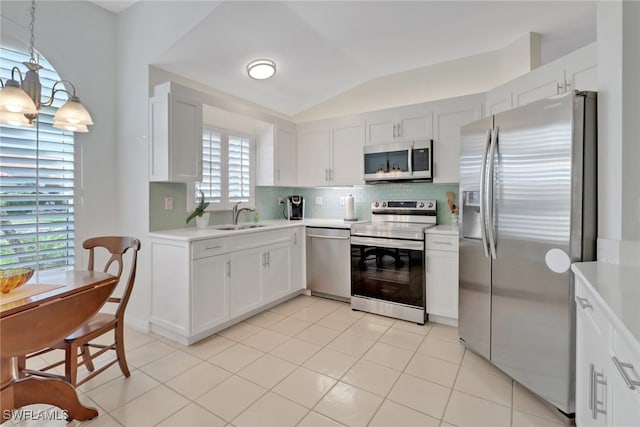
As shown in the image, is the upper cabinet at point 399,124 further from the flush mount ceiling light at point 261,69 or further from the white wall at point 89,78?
the white wall at point 89,78

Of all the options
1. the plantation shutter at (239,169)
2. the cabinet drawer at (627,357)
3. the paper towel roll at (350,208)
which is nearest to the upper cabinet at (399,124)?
the paper towel roll at (350,208)

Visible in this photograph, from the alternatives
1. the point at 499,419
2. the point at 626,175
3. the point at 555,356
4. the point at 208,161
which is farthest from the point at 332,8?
the point at 499,419

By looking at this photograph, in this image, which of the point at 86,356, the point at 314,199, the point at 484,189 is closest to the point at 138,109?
the point at 86,356

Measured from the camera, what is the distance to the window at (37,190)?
7.79 feet

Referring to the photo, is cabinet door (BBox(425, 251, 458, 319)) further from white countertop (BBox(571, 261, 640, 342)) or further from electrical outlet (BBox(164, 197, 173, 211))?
electrical outlet (BBox(164, 197, 173, 211))

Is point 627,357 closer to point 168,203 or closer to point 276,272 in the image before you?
point 276,272

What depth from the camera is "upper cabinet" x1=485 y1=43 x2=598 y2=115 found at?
2.15 m

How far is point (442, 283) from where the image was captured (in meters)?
2.96

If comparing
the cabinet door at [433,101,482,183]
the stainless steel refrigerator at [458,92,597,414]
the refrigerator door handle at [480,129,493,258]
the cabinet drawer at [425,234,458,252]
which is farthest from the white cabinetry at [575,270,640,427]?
the cabinet door at [433,101,482,183]

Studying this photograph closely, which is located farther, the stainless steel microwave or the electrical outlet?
the stainless steel microwave

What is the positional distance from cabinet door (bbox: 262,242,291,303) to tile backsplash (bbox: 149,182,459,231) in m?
0.73

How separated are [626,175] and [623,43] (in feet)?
2.31

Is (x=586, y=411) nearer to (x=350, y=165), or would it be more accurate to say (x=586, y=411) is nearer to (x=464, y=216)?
(x=464, y=216)

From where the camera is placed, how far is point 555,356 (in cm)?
175
